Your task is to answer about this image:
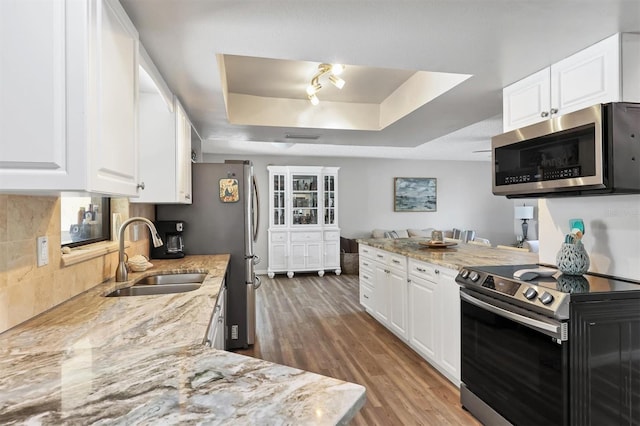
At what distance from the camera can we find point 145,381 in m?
0.86

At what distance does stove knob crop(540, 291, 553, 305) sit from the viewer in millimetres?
1637

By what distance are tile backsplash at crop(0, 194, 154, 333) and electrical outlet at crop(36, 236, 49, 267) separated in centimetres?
2

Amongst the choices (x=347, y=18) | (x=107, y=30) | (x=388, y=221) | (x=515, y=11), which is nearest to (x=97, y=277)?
(x=107, y=30)

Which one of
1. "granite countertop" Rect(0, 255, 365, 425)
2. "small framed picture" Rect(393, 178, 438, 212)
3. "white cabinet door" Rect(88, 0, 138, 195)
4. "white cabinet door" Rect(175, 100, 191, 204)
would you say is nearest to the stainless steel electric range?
"granite countertop" Rect(0, 255, 365, 425)

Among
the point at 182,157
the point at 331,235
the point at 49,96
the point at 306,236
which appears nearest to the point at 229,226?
the point at 182,157

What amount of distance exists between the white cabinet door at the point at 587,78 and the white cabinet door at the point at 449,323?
1237 mm

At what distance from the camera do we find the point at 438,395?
97.0 inches

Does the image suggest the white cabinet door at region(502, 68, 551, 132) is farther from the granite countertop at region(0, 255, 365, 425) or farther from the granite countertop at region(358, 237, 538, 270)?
the granite countertop at region(0, 255, 365, 425)

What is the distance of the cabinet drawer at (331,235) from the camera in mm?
6773

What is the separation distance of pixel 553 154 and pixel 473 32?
79 cm

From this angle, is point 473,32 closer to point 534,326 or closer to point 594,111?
point 594,111

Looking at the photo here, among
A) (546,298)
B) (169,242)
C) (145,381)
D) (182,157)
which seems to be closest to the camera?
(145,381)

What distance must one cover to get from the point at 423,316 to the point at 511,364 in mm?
1032

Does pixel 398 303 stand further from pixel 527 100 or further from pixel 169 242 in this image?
pixel 169 242
